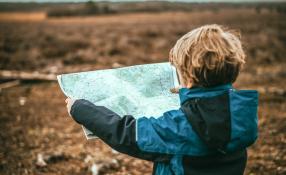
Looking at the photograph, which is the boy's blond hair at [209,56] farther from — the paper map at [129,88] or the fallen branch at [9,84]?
the fallen branch at [9,84]

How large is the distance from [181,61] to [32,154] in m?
4.04

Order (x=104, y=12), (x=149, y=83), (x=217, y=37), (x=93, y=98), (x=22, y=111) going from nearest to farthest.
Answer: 1. (x=217, y=37)
2. (x=93, y=98)
3. (x=149, y=83)
4. (x=22, y=111)
5. (x=104, y=12)

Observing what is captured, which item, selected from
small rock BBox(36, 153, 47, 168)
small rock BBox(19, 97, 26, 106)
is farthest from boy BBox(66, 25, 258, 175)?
small rock BBox(19, 97, 26, 106)

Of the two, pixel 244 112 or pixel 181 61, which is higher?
pixel 181 61

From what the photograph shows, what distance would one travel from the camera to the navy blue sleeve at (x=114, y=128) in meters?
1.75

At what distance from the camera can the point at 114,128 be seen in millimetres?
1762

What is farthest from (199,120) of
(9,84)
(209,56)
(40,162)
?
(9,84)

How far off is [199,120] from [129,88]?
539 mm

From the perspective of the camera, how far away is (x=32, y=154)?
5.29 m

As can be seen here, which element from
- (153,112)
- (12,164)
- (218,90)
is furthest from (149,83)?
(12,164)

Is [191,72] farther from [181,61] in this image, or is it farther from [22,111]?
[22,111]

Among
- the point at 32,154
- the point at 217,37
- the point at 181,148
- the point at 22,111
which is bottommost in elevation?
the point at 22,111

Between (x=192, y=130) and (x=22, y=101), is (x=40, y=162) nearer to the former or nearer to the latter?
(x=192, y=130)

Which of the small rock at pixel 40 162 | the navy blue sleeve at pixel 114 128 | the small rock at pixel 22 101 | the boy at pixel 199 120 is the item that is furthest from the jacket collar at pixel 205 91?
the small rock at pixel 22 101
